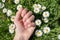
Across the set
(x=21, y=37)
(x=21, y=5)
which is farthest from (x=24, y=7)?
(x=21, y=37)

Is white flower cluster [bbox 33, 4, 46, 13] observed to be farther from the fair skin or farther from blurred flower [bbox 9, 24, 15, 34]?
blurred flower [bbox 9, 24, 15, 34]

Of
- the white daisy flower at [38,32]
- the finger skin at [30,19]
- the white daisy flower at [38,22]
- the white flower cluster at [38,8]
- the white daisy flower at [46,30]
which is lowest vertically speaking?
the white daisy flower at [38,32]

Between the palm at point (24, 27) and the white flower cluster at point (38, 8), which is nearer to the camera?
the palm at point (24, 27)

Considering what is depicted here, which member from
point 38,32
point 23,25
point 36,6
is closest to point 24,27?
point 23,25

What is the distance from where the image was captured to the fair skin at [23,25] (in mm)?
Result: 2223

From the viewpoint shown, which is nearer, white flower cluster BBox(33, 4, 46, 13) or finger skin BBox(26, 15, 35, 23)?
finger skin BBox(26, 15, 35, 23)

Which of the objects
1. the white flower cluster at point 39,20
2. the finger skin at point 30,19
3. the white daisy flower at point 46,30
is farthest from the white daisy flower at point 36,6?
the white daisy flower at point 46,30

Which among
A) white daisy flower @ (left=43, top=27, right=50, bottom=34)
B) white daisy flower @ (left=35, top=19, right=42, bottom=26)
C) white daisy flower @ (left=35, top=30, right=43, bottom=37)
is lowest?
white daisy flower @ (left=35, top=30, right=43, bottom=37)

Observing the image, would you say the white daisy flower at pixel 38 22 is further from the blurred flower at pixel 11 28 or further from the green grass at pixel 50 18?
the blurred flower at pixel 11 28

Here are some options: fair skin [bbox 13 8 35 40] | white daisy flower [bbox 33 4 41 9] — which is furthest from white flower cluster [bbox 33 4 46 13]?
fair skin [bbox 13 8 35 40]

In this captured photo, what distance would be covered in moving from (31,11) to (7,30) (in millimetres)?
323

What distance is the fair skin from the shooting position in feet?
7.29

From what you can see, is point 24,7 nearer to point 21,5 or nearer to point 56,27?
point 21,5

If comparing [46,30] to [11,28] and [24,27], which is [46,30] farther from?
[11,28]
